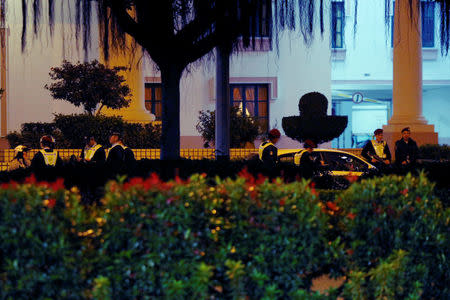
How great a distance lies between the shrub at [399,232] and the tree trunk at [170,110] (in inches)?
178

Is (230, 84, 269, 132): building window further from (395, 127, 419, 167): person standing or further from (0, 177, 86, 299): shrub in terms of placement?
(0, 177, 86, 299): shrub

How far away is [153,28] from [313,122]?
46.8 feet

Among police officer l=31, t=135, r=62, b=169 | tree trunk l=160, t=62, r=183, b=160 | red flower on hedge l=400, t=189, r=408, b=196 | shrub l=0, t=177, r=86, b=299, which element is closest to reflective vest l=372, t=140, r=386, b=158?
tree trunk l=160, t=62, r=183, b=160

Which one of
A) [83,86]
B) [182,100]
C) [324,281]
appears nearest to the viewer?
[324,281]

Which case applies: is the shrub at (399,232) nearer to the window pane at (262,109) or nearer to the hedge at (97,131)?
the hedge at (97,131)

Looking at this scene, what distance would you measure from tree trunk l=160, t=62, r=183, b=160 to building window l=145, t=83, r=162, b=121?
1680 centimetres

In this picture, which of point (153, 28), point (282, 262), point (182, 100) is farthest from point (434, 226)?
point (182, 100)

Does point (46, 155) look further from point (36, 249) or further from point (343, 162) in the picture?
point (36, 249)

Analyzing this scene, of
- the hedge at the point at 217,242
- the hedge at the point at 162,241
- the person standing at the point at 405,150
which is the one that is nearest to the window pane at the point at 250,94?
the person standing at the point at 405,150

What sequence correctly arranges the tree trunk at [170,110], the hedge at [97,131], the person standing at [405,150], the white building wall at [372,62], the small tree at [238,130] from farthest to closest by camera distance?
the white building wall at [372,62]
the small tree at [238,130]
the hedge at [97,131]
the person standing at [405,150]
the tree trunk at [170,110]

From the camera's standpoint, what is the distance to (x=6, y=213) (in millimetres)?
3701

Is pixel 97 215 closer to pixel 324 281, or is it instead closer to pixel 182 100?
pixel 324 281

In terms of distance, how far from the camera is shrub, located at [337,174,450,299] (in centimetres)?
416

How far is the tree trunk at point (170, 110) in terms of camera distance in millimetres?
8383
